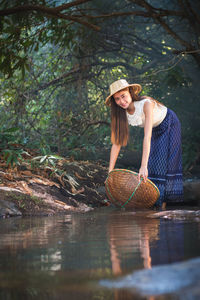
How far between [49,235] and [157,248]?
90 centimetres

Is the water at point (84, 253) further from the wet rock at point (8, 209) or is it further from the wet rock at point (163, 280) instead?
the wet rock at point (8, 209)

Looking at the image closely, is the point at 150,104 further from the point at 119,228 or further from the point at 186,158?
the point at 186,158

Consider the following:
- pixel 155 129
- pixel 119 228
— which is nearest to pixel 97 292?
pixel 119 228

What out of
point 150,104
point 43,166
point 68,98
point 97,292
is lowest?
point 97,292

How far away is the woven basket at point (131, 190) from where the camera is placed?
460 cm

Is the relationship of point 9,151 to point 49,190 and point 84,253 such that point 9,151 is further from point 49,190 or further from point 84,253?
point 84,253

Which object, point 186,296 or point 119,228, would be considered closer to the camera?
point 186,296

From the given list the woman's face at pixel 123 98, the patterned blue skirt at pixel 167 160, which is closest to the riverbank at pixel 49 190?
the patterned blue skirt at pixel 167 160

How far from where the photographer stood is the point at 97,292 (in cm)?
134

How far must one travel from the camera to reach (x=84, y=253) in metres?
2.06

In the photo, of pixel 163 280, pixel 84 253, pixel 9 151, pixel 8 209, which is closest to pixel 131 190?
pixel 8 209

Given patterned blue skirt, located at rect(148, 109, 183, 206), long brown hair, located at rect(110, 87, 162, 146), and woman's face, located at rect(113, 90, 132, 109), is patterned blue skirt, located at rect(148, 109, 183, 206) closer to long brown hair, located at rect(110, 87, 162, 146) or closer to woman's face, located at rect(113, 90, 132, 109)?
long brown hair, located at rect(110, 87, 162, 146)

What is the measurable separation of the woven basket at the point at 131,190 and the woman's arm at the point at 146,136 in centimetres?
14

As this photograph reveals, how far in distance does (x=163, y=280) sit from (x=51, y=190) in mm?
3821
